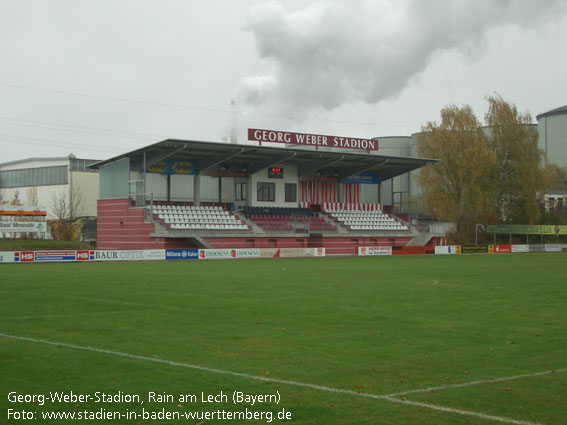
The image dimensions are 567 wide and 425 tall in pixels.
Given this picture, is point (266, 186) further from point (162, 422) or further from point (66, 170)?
point (162, 422)

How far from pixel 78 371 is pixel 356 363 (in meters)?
4.42

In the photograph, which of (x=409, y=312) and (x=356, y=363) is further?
(x=409, y=312)

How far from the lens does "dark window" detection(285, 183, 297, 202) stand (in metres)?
74.6

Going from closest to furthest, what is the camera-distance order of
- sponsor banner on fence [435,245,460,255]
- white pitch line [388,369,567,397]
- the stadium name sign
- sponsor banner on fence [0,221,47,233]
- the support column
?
white pitch line [388,369,567,397]
sponsor banner on fence [0,221,47,233]
the support column
the stadium name sign
sponsor banner on fence [435,245,460,255]

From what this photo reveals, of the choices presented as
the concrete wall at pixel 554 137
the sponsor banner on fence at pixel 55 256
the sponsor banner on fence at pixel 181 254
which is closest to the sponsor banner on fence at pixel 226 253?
the sponsor banner on fence at pixel 181 254

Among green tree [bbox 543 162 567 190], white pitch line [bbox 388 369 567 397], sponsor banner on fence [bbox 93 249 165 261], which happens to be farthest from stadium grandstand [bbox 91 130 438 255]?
white pitch line [bbox 388 369 567 397]

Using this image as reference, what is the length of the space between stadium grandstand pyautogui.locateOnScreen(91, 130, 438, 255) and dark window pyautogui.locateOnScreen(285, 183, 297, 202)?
11cm

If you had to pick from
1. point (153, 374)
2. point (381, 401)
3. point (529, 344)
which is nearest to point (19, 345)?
point (153, 374)

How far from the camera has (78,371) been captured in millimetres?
10211

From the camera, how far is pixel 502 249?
256ft

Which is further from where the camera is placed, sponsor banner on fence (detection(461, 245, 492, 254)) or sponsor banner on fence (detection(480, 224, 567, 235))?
sponsor banner on fence (detection(480, 224, 567, 235))

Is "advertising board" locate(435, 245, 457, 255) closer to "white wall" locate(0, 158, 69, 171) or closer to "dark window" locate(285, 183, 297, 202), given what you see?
"dark window" locate(285, 183, 297, 202)

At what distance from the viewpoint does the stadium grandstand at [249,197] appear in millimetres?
61938

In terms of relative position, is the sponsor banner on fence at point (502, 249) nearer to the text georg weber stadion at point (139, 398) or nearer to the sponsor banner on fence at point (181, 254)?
the sponsor banner on fence at point (181, 254)
